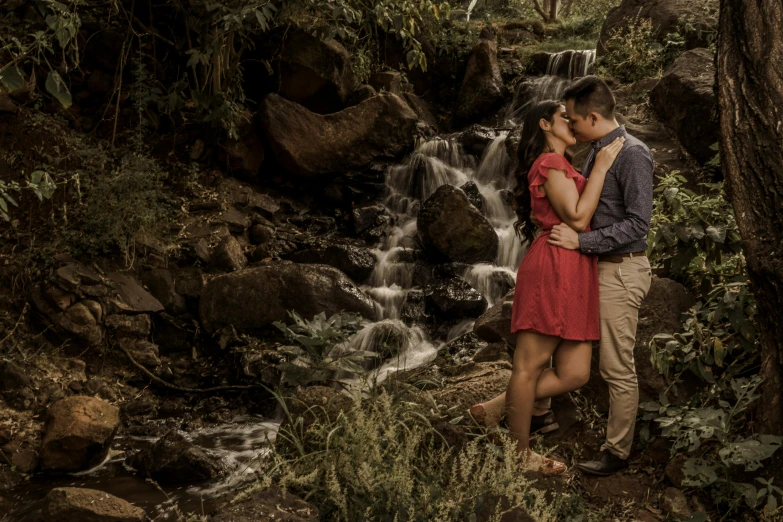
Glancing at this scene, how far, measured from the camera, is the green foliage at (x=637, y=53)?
34.2 ft

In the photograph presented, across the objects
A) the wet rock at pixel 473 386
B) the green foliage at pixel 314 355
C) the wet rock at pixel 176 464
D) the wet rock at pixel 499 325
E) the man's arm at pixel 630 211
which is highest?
the man's arm at pixel 630 211

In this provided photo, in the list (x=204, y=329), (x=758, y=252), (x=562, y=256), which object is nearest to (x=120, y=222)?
(x=204, y=329)

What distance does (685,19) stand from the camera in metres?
10.7

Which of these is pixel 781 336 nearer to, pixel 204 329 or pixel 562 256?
pixel 562 256

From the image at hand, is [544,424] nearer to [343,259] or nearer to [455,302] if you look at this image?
[455,302]

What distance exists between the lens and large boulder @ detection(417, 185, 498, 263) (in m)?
8.65

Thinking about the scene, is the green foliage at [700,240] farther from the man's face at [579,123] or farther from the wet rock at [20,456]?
the wet rock at [20,456]

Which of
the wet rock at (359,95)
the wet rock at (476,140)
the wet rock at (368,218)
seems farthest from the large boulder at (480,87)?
the wet rock at (368,218)

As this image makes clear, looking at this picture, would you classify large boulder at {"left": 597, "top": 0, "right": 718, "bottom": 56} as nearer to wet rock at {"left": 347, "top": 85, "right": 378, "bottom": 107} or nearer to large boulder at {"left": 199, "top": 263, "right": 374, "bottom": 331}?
wet rock at {"left": 347, "top": 85, "right": 378, "bottom": 107}

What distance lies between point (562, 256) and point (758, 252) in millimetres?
1136

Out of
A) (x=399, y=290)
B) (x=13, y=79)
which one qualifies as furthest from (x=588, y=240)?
(x=399, y=290)

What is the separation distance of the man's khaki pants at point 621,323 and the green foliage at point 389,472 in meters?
0.77

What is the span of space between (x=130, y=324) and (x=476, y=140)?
6089mm

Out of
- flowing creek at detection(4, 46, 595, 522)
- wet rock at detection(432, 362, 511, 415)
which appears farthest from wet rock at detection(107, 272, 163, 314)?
wet rock at detection(432, 362, 511, 415)
